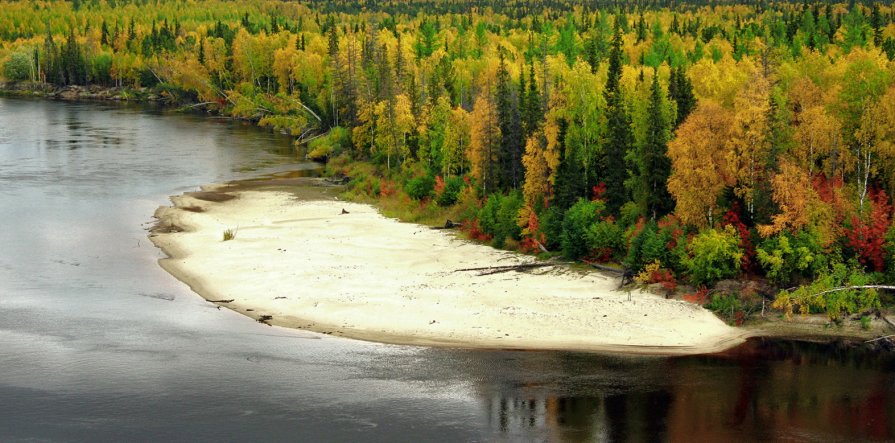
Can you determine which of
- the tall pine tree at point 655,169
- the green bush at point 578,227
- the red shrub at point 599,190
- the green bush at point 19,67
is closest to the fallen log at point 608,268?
the green bush at point 578,227

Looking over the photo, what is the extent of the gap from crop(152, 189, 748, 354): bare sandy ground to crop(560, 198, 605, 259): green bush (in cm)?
206

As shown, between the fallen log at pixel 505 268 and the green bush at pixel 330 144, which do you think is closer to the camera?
the fallen log at pixel 505 268

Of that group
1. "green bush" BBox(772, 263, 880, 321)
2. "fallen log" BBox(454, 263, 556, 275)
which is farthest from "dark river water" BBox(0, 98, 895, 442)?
"fallen log" BBox(454, 263, 556, 275)

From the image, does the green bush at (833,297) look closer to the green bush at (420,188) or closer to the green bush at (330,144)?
the green bush at (420,188)

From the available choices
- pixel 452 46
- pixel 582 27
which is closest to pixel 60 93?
pixel 452 46

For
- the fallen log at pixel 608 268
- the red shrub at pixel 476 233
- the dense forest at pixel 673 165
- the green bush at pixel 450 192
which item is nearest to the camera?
the dense forest at pixel 673 165

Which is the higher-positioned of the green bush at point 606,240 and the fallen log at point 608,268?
the green bush at point 606,240

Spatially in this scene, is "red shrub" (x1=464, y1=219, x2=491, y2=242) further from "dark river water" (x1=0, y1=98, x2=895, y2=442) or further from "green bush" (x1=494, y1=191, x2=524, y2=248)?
"dark river water" (x1=0, y1=98, x2=895, y2=442)

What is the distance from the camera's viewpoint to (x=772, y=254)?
52.7 metres

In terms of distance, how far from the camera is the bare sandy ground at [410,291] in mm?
49438

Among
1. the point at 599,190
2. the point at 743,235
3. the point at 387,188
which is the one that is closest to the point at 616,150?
the point at 599,190

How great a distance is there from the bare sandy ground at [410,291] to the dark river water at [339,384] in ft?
5.37

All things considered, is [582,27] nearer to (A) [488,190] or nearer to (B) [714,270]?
(A) [488,190]

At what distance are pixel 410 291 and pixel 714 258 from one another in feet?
52.8
